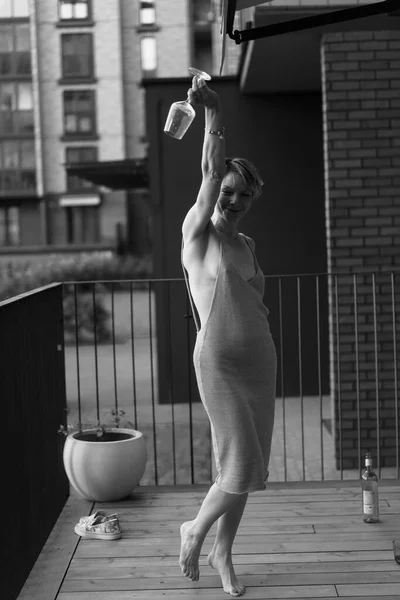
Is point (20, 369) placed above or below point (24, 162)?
below

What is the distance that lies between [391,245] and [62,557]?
3.51m

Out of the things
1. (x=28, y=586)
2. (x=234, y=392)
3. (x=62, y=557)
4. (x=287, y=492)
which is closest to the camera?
(x=234, y=392)

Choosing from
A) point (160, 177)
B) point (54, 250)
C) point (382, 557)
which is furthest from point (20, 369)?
point (54, 250)

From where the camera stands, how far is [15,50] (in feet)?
123

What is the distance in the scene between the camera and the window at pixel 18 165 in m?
36.9

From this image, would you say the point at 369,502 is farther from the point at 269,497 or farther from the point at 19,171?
the point at 19,171

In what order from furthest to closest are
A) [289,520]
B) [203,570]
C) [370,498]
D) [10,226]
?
[10,226] < [289,520] < [370,498] < [203,570]

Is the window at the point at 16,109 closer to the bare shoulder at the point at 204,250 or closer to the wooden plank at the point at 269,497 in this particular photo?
the wooden plank at the point at 269,497

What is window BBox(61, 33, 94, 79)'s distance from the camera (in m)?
34.9

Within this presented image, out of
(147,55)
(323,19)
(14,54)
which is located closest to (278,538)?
(323,19)

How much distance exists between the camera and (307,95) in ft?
30.8

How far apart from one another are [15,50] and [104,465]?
1400 inches

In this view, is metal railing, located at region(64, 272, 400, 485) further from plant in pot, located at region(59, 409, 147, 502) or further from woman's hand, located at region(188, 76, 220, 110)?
woman's hand, located at region(188, 76, 220, 110)

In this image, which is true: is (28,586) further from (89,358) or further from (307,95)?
(89,358)
